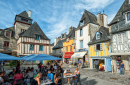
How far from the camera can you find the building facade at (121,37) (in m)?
9.58

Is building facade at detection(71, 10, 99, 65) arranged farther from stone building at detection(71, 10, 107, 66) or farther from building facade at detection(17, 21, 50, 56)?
building facade at detection(17, 21, 50, 56)

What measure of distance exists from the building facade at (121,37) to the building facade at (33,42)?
14199 millimetres

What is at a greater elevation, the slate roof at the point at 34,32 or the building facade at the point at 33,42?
the slate roof at the point at 34,32

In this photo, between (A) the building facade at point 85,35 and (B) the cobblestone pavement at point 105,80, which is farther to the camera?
(A) the building facade at point 85,35

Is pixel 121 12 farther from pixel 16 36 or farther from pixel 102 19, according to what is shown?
pixel 16 36

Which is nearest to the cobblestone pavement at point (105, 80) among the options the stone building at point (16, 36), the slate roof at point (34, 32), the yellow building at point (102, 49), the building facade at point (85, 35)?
the yellow building at point (102, 49)

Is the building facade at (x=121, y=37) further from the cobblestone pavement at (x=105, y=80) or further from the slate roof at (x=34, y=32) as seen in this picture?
the slate roof at (x=34, y=32)

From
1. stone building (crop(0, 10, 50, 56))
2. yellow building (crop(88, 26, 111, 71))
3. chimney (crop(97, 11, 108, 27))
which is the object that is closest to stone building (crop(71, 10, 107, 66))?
chimney (crop(97, 11, 108, 27))

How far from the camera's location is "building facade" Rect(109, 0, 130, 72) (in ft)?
31.4

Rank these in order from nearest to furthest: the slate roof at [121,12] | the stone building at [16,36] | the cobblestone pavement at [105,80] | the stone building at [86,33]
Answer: the cobblestone pavement at [105,80] < the slate roof at [121,12] < the stone building at [86,33] < the stone building at [16,36]

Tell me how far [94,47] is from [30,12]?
20691 mm

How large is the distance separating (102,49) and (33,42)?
44.4 feet

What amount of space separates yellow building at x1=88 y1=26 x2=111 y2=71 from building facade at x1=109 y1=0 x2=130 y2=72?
34.4 inches

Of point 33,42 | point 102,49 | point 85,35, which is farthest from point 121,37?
point 33,42
